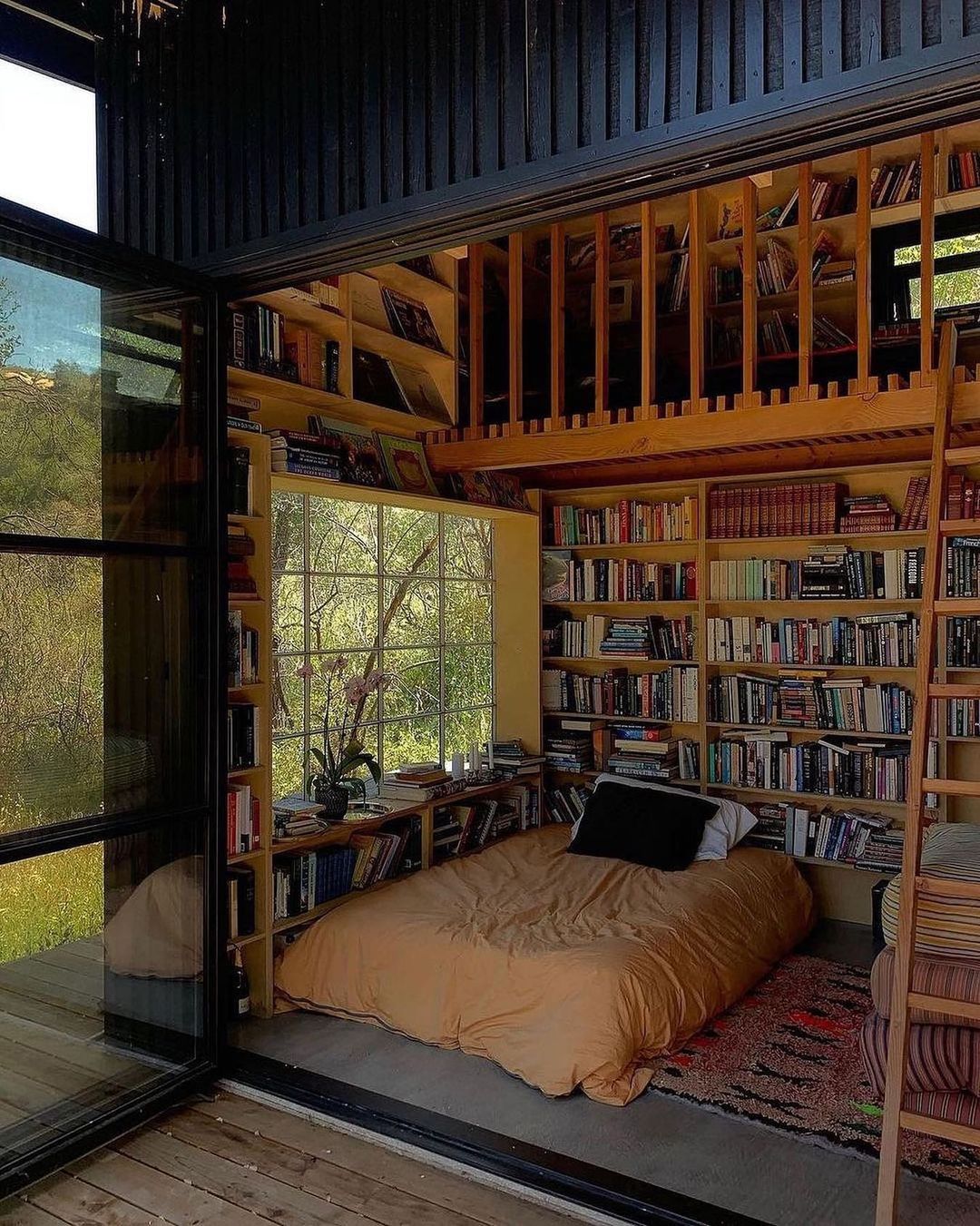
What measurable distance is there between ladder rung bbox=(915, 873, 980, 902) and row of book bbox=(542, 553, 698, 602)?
124 inches

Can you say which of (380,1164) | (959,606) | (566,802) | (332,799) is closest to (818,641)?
(566,802)

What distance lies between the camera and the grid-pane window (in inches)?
171

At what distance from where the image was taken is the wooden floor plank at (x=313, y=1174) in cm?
240

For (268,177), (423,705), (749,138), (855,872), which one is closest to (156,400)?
(268,177)

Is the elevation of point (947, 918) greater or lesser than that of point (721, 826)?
greater

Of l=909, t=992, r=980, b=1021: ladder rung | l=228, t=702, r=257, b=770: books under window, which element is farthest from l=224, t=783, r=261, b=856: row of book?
l=909, t=992, r=980, b=1021: ladder rung

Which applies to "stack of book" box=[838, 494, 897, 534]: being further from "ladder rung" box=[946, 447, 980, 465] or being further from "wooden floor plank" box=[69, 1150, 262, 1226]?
"wooden floor plank" box=[69, 1150, 262, 1226]

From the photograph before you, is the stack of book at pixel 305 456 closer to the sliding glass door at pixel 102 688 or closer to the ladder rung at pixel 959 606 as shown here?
the sliding glass door at pixel 102 688

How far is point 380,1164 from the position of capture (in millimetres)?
2633

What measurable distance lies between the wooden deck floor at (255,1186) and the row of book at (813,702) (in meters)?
3.07

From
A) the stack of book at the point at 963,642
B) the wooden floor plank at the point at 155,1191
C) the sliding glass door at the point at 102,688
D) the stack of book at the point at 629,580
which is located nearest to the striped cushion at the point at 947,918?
the wooden floor plank at the point at 155,1191

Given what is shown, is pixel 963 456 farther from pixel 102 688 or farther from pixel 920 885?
pixel 102 688

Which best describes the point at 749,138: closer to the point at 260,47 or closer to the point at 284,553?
the point at 260,47

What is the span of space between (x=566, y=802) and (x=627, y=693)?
0.70 metres
